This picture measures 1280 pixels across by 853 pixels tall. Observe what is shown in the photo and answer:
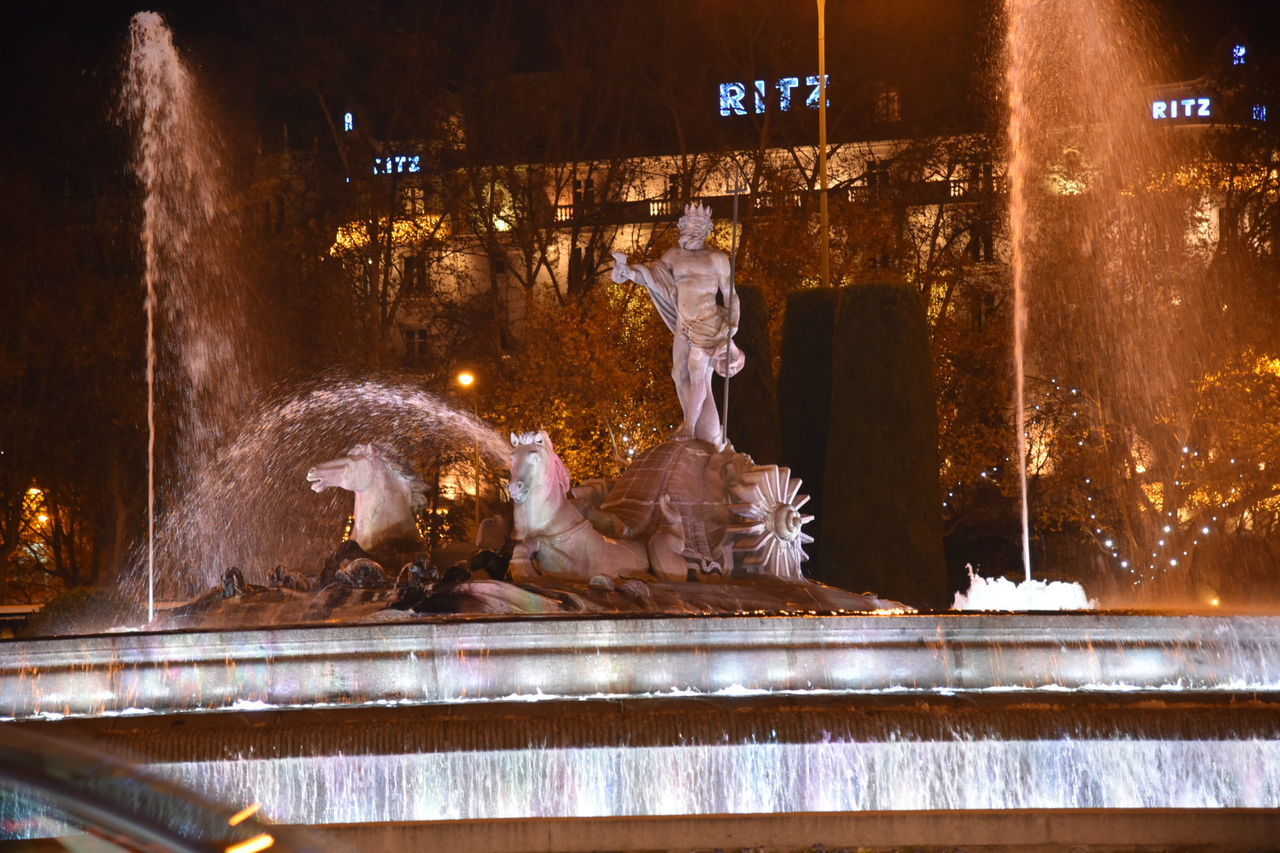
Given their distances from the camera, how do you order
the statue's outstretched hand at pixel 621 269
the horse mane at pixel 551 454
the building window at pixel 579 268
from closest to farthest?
1. the horse mane at pixel 551 454
2. the statue's outstretched hand at pixel 621 269
3. the building window at pixel 579 268

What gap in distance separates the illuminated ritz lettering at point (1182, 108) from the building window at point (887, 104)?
6.01 m

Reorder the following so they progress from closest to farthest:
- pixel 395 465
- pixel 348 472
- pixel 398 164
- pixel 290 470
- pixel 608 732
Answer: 1. pixel 608 732
2. pixel 348 472
3. pixel 395 465
4. pixel 290 470
5. pixel 398 164

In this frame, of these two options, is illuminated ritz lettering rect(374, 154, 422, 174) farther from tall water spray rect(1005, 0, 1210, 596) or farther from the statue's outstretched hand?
the statue's outstretched hand

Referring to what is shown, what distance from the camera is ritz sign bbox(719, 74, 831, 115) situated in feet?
126

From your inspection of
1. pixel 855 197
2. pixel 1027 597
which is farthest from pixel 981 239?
pixel 1027 597

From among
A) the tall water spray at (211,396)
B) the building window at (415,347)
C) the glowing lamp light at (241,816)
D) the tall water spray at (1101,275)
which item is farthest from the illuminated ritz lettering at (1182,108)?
the glowing lamp light at (241,816)

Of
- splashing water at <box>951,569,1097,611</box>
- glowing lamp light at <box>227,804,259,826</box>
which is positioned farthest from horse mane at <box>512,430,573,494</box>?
glowing lamp light at <box>227,804,259,826</box>

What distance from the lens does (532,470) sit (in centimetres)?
1423

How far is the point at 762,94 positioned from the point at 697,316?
22.7 meters

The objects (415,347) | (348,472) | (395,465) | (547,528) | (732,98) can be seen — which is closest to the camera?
(547,528)

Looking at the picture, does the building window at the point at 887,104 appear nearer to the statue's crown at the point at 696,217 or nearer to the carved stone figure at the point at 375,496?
the statue's crown at the point at 696,217

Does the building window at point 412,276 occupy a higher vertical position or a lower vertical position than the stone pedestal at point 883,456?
higher

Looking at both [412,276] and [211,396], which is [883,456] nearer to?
[412,276]

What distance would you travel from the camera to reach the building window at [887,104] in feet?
128
